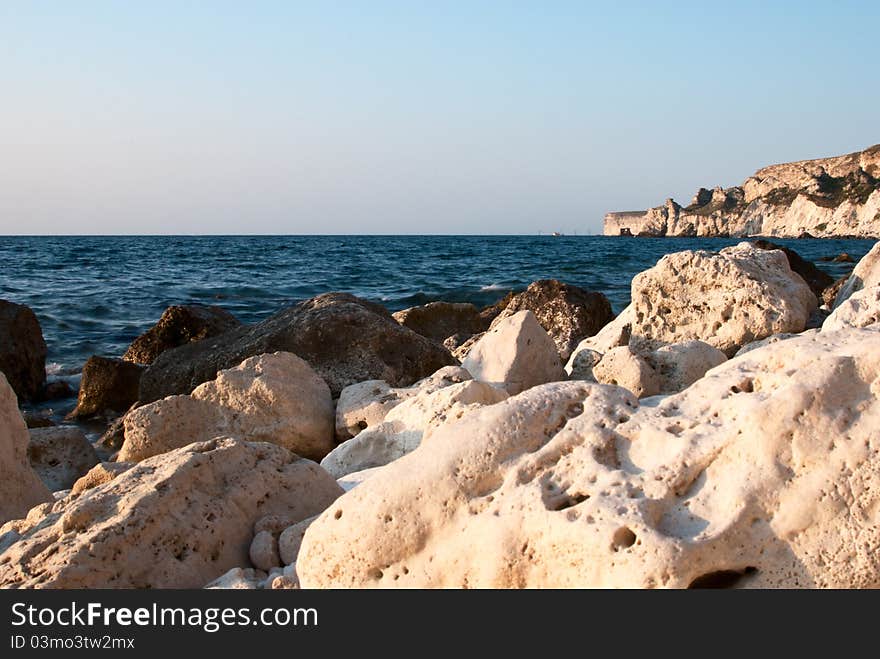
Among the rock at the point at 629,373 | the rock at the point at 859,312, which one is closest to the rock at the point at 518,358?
the rock at the point at 629,373

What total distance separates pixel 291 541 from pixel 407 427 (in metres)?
1.49

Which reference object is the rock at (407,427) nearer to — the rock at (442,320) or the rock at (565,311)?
the rock at (565,311)

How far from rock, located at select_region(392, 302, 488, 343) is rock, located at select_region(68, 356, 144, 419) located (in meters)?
3.27

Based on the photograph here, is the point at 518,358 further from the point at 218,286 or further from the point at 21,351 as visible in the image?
the point at 218,286

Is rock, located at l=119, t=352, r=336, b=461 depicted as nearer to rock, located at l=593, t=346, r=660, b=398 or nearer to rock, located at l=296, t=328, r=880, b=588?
rock, located at l=593, t=346, r=660, b=398

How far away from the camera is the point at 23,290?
18797 millimetres

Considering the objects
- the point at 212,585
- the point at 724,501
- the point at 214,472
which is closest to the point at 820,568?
the point at 724,501

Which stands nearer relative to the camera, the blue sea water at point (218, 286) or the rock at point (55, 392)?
the rock at point (55, 392)

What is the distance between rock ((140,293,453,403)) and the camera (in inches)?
276

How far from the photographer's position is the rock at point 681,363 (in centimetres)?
511

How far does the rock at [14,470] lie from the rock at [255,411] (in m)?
1.02

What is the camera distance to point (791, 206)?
8062cm

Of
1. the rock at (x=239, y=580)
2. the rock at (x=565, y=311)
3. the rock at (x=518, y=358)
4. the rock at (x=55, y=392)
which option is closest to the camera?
the rock at (x=239, y=580)

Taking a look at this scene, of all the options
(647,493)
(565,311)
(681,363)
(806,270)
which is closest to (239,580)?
(647,493)
